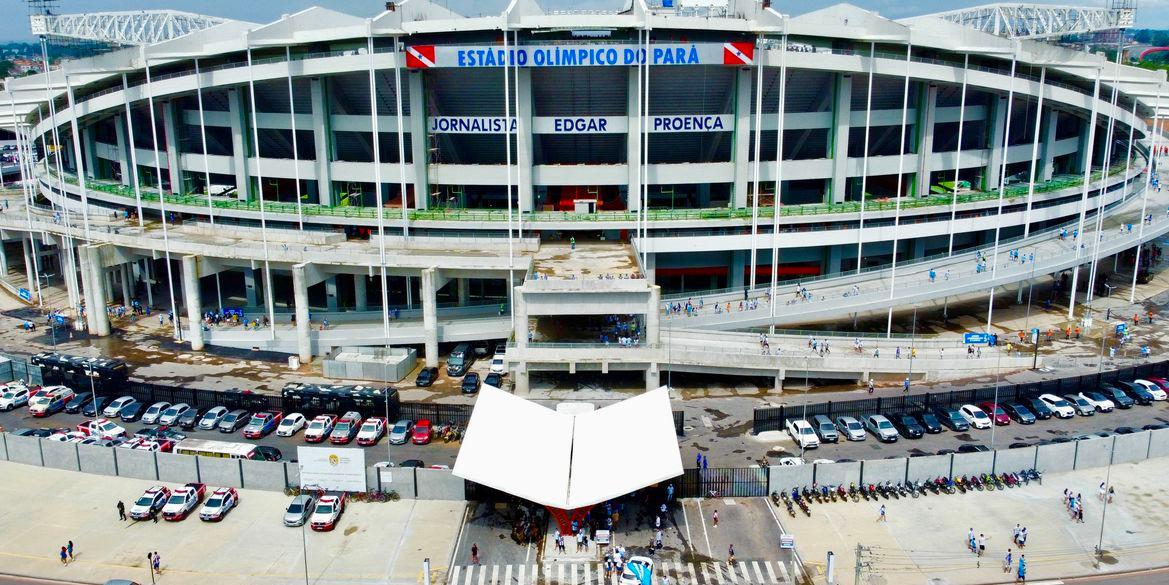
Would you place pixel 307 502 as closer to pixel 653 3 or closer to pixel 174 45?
pixel 174 45

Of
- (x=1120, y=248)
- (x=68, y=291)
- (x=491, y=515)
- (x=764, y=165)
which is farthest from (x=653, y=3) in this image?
(x=68, y=291)

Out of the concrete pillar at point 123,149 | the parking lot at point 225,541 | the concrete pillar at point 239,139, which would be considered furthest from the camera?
the concrete pillar at point 123,149

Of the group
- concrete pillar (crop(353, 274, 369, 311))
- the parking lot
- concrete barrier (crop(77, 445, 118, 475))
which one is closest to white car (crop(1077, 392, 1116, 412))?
the parking lot

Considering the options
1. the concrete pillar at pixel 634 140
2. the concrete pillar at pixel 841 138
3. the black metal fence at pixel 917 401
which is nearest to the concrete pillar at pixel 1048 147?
the concrete pillar at pixel 841 138

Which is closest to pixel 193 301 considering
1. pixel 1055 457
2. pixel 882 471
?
pixel 882 471

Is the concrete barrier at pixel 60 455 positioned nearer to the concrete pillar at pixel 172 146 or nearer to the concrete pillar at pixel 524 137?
the concrete pillar at pixel 524 137

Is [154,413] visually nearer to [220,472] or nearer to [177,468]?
[177,468]
